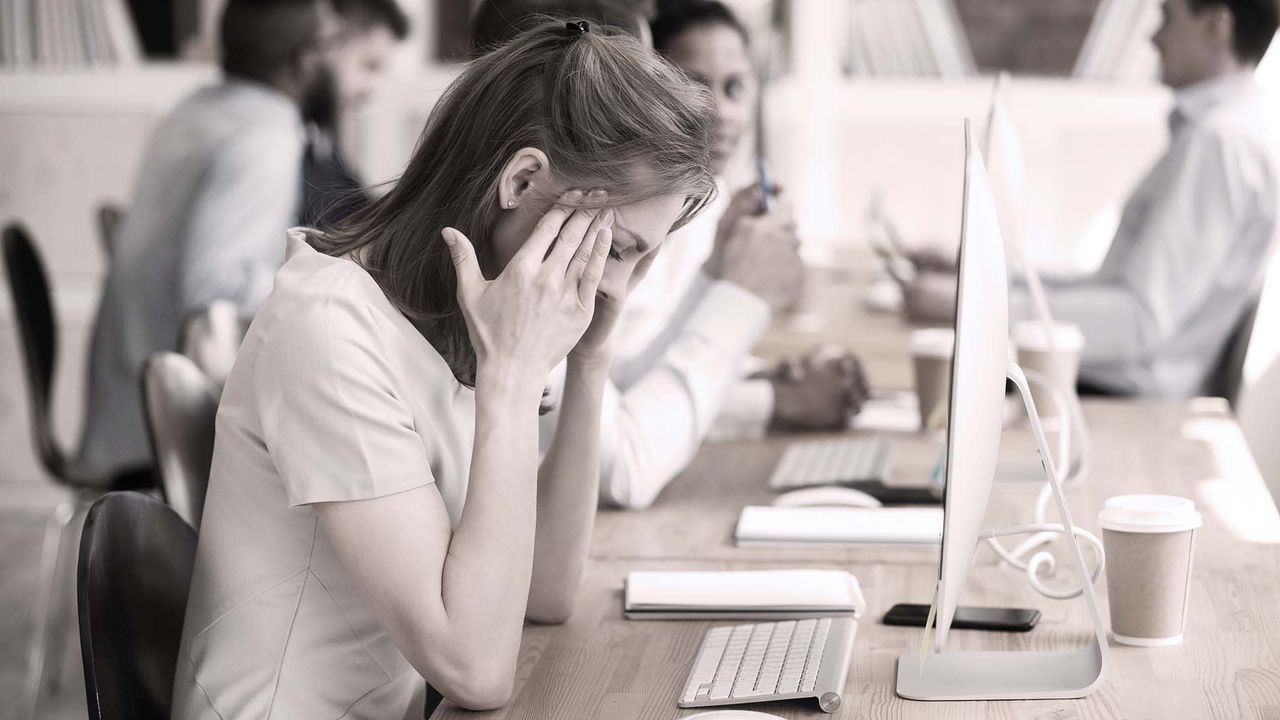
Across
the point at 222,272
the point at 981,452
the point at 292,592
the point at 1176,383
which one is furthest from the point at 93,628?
the point at 1176,383

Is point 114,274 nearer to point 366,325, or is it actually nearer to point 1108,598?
point 366,325

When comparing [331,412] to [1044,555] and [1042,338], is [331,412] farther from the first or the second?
[1042,338]

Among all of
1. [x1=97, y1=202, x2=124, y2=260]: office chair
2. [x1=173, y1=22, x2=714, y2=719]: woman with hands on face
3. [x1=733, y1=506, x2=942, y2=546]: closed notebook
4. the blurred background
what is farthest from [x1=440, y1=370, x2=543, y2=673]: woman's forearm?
the blurred background

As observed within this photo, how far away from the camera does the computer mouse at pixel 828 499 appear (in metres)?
1.59

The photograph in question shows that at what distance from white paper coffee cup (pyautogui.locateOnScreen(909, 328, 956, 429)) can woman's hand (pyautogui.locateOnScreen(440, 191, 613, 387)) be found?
0.99 m

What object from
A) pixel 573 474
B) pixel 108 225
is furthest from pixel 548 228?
pixel 108 225

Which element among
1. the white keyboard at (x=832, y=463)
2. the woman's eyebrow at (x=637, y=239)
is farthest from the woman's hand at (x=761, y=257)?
the woman's eyebrow at (x=637, y=239)

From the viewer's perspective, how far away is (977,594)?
50.9 inches

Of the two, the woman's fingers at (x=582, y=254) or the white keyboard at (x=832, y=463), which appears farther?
the white keyboard at (x=832, y=463)

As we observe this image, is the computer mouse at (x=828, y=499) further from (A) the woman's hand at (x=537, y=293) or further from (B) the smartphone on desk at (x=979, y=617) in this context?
(A) the woman's hand at (x=537, y=293)

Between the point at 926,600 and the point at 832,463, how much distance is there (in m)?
0.52

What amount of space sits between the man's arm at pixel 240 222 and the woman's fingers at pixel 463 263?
1.67 m

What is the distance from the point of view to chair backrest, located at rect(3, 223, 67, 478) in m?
2.63

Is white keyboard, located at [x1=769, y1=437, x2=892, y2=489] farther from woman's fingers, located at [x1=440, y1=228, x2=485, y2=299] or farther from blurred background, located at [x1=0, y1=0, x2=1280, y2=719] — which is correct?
blurred background, located at [x1=0, y1=0, x2=1280, y2=719]
